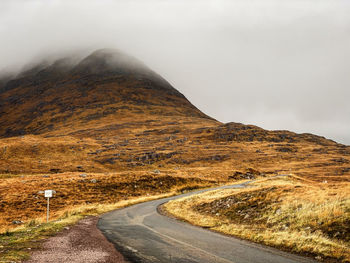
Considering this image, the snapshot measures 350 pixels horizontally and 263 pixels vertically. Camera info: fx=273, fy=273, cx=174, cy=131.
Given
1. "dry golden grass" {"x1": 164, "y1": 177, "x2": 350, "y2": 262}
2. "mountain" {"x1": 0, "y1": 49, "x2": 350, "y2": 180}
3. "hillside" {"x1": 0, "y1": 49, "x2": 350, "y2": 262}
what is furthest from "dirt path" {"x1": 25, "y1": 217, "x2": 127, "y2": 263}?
"mountain" {"x1": 0, "y1": 49, "x2": 350, "y2": 180}

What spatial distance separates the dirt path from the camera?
31.2 feet

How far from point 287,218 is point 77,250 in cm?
1226

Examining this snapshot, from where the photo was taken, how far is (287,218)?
16.7 meters

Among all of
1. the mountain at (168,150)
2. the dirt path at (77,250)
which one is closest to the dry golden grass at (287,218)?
the dirt path at (77,250)

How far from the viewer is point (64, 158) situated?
84.6 meters

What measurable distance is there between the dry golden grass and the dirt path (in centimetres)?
737

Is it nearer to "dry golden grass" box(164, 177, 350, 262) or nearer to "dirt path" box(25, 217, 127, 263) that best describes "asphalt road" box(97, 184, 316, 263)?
"dirt path" box(25, 217, 127, 263)

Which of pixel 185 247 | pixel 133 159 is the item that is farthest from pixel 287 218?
pixel 133 159

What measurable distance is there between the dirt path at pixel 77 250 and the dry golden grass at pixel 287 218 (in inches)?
290

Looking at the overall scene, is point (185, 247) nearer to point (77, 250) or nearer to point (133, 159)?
point (77, 250)

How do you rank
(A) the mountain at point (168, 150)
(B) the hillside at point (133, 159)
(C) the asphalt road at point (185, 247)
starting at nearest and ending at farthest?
(C) the asphalt road at point (185, 247) → (B) the hillside at point (133, 159) → (A) the mountain at point (168, 150)

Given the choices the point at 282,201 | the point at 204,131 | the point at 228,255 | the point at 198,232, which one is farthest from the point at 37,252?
the point at 204,131

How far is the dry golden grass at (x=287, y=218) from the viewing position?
1216cm

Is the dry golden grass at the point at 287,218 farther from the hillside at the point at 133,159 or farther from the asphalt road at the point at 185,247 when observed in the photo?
the hillside at the point at 133,159
